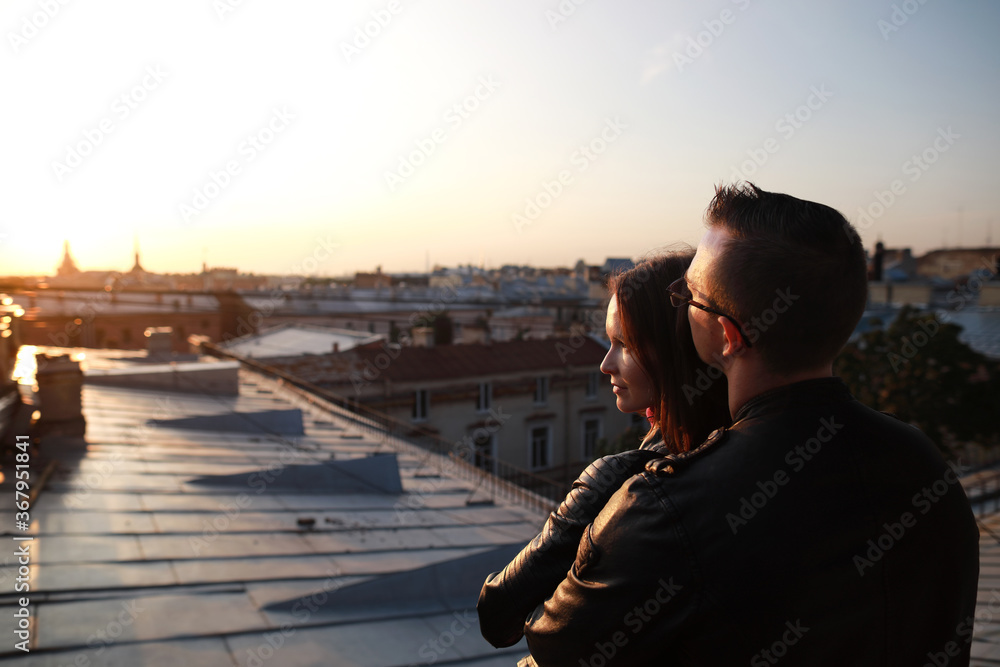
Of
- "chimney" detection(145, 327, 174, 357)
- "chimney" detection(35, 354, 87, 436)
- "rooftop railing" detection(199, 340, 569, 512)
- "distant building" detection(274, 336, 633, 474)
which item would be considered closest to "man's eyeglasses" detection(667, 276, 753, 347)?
"rooftop railing" detection(199, 340, 569, 512)

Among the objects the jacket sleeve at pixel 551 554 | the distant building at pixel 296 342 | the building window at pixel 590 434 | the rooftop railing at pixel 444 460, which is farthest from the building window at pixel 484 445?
the jacket sleeve at pixel 551 554

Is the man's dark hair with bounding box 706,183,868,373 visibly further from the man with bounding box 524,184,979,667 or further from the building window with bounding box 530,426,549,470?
the building window with bounding box 530,426,549,470

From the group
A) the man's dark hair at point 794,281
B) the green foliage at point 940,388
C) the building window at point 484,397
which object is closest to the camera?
the man's dark hair at point 794,281

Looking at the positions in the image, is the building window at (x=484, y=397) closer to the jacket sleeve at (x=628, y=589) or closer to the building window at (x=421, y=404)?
the building window at (x=421, y=404)

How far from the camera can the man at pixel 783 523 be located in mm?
1118

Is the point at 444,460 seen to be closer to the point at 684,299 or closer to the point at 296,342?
the point at 684,299

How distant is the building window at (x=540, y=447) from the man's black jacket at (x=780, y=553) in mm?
21430

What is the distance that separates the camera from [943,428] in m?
16.5

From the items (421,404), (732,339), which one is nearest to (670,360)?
(732,339)

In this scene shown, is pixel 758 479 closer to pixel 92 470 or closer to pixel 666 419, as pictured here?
pixel 666 419

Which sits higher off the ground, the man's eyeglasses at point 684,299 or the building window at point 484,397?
the man's eyeglasses at point 684,299

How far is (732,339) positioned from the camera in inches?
50.8

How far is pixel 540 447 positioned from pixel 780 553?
21856 millimetres

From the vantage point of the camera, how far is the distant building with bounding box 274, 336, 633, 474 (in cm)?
1967
